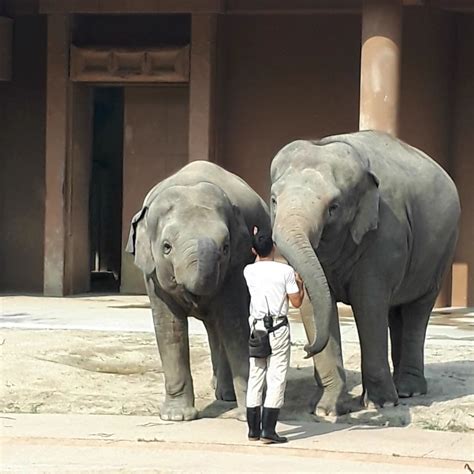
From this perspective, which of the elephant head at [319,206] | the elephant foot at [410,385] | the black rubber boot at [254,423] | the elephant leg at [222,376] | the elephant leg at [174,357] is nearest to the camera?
the elephant head at [319,206]

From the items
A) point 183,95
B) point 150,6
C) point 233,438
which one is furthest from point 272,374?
point 183,95

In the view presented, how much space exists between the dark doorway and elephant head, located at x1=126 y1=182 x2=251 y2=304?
11936mm

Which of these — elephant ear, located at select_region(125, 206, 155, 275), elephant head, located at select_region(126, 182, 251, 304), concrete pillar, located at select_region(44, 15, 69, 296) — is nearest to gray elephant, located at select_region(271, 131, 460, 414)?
elephant head, located at select_region(126, 182, 251, 304)

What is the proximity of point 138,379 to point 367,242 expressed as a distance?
2.57 m

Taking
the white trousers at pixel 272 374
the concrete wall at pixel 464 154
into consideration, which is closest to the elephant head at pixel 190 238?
the white trousers at pixel 272 374

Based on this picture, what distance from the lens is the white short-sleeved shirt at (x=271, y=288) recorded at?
952 cm

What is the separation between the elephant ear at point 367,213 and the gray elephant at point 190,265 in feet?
2.51

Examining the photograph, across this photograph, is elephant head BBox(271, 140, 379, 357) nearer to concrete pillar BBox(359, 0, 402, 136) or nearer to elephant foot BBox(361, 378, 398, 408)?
elephant foot BBox(361, 378, 398, 408)

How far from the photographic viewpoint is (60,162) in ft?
65.0

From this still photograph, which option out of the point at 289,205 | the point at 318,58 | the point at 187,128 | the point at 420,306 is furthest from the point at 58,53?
the point at 289,205

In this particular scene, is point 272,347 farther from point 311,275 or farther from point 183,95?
point 183,95

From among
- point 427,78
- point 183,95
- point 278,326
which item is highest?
point 427,78

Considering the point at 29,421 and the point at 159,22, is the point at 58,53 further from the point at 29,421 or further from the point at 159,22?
the point at 29,421

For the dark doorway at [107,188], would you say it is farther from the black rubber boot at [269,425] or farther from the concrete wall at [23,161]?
the black rubber boot at [269,425]
